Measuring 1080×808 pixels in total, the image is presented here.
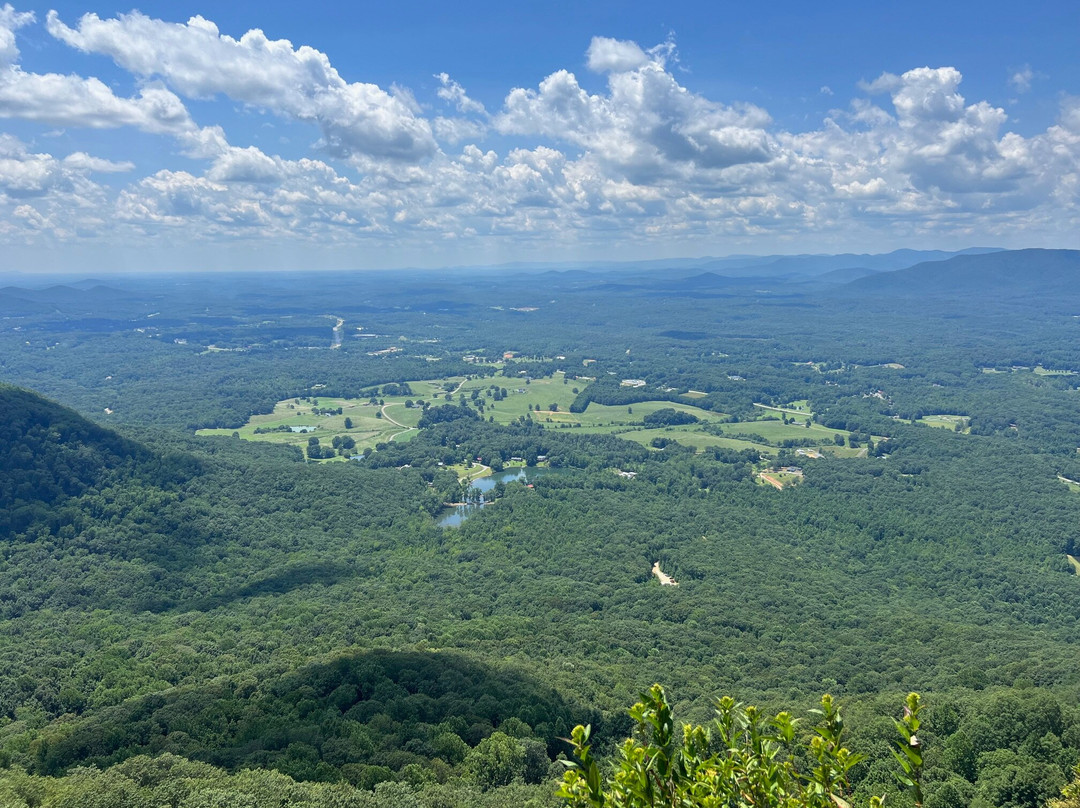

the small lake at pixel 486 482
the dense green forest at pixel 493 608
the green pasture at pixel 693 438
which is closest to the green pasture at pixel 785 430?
the green pasture at pixel 693 438

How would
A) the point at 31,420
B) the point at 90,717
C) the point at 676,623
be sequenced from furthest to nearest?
1. the point at 31,420
2. the point at 676,623
3. the point at 90,717

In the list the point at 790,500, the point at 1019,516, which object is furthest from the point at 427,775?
the point at 1019,516

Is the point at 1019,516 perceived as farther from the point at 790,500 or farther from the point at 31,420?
the point at 31,420

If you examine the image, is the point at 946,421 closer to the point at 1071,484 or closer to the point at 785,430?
the point at 785,430

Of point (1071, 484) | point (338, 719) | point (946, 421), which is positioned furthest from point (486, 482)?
point (946, 421)

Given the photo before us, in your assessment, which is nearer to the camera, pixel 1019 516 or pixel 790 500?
pixel 1019 516

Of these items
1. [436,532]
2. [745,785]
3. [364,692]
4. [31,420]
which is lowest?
[436,532]
